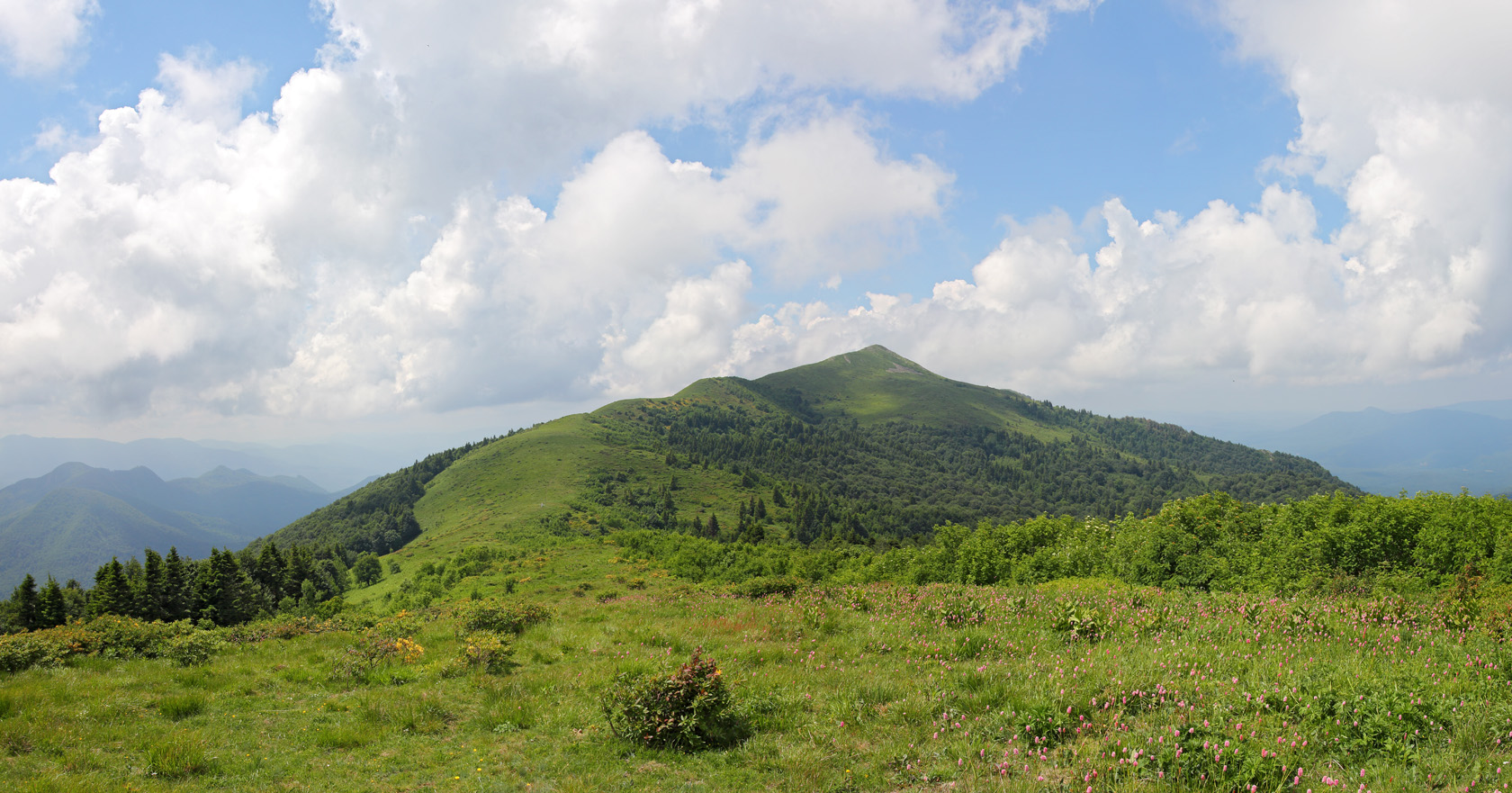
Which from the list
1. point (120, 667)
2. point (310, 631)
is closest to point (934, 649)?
point (120, 667)

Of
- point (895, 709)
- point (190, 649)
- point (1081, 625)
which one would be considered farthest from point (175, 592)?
point (1081, 625)

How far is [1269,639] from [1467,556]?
17265mm

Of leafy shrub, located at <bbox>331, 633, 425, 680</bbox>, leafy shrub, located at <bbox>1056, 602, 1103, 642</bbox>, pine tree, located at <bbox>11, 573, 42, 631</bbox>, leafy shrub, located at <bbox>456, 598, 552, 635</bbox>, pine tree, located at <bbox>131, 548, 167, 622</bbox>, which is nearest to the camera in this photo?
leafy shrub, located at <bbox>1056, 602, 1103, 642</bbox>

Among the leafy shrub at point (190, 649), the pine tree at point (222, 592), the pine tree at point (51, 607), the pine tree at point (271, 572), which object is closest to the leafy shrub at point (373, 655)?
the leafy shrub at point (190, 649)

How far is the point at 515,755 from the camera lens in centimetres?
945

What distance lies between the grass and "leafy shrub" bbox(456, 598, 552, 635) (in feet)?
11.5

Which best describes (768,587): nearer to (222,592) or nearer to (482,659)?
(482,659)

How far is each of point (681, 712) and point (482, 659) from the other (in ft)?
26.3

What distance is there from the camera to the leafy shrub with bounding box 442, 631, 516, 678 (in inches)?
575

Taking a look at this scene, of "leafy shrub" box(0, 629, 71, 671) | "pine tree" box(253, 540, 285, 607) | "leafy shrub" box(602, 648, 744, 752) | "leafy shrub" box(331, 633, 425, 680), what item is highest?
"leafy shrub" box(0, 629, 71, 671)

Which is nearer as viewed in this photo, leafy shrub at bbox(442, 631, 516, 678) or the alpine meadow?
the alpine meadow

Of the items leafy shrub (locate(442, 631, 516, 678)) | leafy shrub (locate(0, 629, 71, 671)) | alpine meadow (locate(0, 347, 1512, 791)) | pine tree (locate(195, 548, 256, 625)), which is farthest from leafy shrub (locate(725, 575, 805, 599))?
pine tree (locate(195, 548, 256, 625))

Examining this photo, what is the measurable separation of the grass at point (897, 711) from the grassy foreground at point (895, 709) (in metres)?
0.05

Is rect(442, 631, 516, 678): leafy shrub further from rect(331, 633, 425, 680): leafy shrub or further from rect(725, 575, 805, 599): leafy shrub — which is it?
rect(725, 575, 805, 599): leafy shrub
